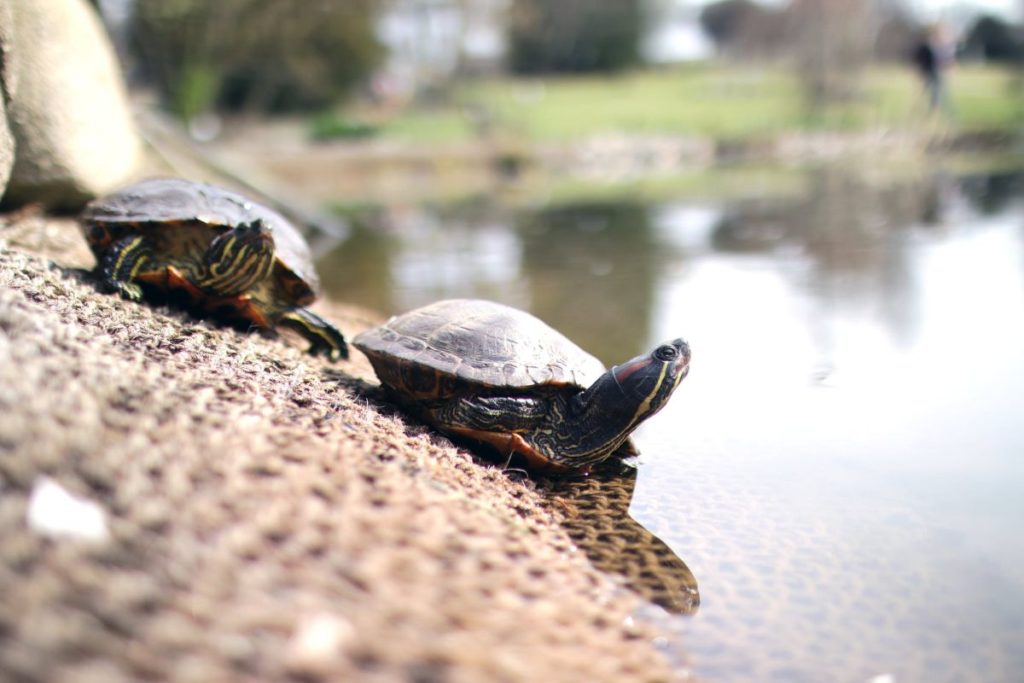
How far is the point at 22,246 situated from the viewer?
3799mm

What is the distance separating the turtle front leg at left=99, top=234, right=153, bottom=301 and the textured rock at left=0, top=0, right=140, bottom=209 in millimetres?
1768

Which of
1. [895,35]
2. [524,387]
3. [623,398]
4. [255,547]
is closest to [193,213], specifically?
[524,387]

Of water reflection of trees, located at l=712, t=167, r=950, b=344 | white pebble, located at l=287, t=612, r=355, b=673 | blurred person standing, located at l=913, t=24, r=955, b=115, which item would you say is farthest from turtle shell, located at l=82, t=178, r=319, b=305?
blurred person standing, located at l=913, t=24, r=955, b=115

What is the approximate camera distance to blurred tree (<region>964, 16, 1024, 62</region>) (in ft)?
125

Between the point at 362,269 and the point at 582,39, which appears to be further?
the point at 582,39

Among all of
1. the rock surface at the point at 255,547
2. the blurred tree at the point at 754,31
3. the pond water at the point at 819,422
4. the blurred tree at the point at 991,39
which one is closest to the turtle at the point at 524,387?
the rock surface at the point at 255,547

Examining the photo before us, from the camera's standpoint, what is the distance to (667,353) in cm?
263

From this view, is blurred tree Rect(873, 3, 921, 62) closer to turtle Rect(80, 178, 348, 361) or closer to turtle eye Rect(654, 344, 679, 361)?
turtle Rect(80, 178, 348, 361)

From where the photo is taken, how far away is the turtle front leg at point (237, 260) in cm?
312

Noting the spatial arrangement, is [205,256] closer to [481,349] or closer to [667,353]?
[481,349]

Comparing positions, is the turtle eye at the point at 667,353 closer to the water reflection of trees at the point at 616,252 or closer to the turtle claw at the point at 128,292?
the water reflection of trees at the point at 616,252

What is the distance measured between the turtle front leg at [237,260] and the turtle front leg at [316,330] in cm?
30

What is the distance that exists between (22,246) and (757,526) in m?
3.65

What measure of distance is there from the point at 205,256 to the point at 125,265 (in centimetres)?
35
